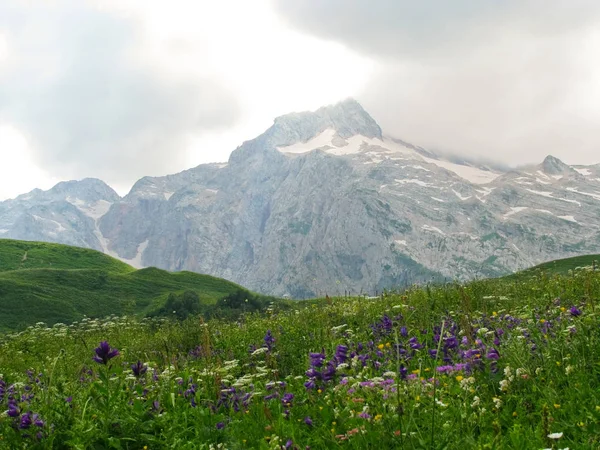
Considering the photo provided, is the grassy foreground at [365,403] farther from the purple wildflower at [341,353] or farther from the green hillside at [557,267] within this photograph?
the green hillside at [557,267]

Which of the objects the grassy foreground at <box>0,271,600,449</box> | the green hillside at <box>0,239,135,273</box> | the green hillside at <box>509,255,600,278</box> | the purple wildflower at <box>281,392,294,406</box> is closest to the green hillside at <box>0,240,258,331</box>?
the green hillside at <box>0,239,135,273</box>

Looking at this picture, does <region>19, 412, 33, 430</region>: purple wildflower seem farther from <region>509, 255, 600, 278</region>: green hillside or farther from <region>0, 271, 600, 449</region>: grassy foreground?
<region>509, 255, 600, 278</region>: green hillside

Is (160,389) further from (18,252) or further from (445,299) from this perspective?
(18,252)

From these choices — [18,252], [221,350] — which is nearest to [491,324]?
[221,350]

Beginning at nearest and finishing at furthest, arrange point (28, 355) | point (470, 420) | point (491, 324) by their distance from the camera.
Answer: point (470, 420), point (491, 324), point (28, 355)

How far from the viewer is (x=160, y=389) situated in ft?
24.6

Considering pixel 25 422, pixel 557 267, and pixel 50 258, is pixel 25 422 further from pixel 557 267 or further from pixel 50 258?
pixel 50 258

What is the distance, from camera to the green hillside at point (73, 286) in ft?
200

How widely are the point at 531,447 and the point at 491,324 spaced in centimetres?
480

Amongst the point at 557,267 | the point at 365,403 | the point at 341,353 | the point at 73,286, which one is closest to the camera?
the point at 365,403

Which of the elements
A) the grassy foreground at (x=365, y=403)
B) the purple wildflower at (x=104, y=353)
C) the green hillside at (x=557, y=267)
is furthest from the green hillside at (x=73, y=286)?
the purple wildflower at (x=104, y=353)

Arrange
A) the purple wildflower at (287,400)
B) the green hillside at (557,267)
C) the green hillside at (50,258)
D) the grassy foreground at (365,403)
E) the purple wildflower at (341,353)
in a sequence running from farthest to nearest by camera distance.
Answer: the green hillside at (50,258) < the green hillside at (557,267) < the purple wildflower at (341,353) < the purple wildflower at (287,400) < the grassy foreground at (365,403)

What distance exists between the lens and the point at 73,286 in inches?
3046

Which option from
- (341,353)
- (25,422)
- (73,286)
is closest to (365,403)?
(341,353)
